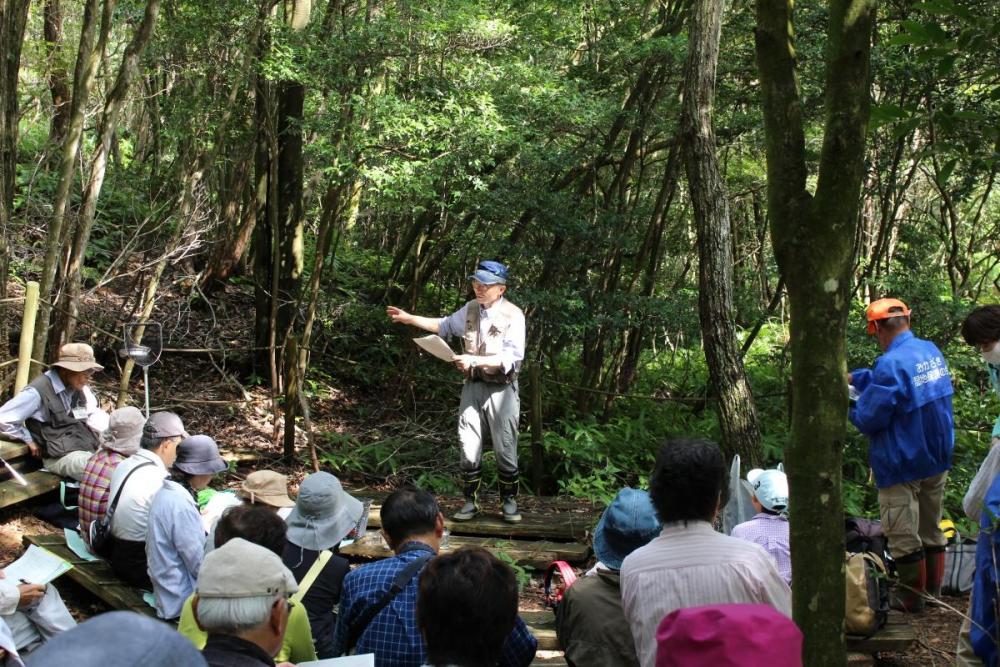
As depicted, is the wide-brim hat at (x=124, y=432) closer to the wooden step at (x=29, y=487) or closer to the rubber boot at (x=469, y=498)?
the wooden step at (x=29, y=487)

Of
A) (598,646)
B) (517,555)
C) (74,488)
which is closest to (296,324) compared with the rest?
(74,488)

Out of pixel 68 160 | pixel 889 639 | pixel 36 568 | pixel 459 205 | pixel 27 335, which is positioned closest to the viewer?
pixel 36 568

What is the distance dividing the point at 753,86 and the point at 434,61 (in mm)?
3937

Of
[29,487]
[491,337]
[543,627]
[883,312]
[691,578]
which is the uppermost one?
[883,312]

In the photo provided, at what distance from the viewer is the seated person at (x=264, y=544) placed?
308 cm

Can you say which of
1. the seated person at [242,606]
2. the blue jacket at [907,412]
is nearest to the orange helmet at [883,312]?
the blue jacket at [907,412]

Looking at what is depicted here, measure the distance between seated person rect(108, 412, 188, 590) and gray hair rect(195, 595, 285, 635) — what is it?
2.60m

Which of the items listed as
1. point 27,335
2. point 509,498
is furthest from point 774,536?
point 27,335

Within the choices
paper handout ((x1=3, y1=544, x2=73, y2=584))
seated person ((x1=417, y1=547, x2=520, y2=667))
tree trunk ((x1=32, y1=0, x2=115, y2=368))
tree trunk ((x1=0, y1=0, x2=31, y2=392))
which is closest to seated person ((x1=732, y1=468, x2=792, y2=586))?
seated person ((x1=417, y1=547, x2=520, y2=667))

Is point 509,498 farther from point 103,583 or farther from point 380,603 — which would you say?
point 380,603

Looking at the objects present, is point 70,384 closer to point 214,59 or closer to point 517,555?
point 517,555

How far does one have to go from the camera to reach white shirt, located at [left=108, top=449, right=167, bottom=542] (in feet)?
15.7

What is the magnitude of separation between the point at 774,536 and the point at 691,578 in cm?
156

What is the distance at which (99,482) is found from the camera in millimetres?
5082
